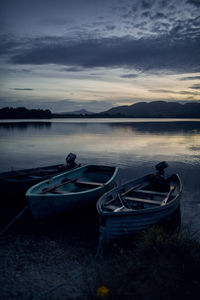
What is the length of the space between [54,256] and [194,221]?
18.2 feet

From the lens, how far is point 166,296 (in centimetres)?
456

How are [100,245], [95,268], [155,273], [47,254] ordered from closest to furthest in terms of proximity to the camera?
[155,273] → [95,268] → [100,245] → [47,254]

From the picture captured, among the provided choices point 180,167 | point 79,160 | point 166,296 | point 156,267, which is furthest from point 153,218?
point 79,160

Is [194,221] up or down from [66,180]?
down

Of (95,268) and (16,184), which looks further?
(16,184)

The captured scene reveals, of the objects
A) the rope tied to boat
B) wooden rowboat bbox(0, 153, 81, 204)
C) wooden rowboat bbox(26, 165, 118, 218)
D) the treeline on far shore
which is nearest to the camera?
the rope tied to boat

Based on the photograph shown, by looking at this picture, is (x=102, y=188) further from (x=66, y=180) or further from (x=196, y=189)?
(x=196, y=189)

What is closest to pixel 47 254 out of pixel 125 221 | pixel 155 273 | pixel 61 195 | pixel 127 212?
pixel 61 195

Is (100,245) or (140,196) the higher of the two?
(140,196)

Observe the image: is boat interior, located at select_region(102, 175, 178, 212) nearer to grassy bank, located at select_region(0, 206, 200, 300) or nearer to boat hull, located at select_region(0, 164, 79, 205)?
grassy bank, located at select_region(0, 206, 200, 300)

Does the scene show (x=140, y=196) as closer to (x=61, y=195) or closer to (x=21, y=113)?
(x=61, y=195)

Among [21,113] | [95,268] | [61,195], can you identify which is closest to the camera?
[95,268]

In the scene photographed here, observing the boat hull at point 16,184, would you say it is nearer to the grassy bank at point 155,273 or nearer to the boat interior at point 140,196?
the boat interior at point 140,196

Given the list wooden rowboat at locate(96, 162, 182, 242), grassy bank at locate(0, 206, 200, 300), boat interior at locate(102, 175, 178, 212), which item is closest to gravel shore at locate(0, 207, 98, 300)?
grassy bank at locate(0, 206, 200, 300)
